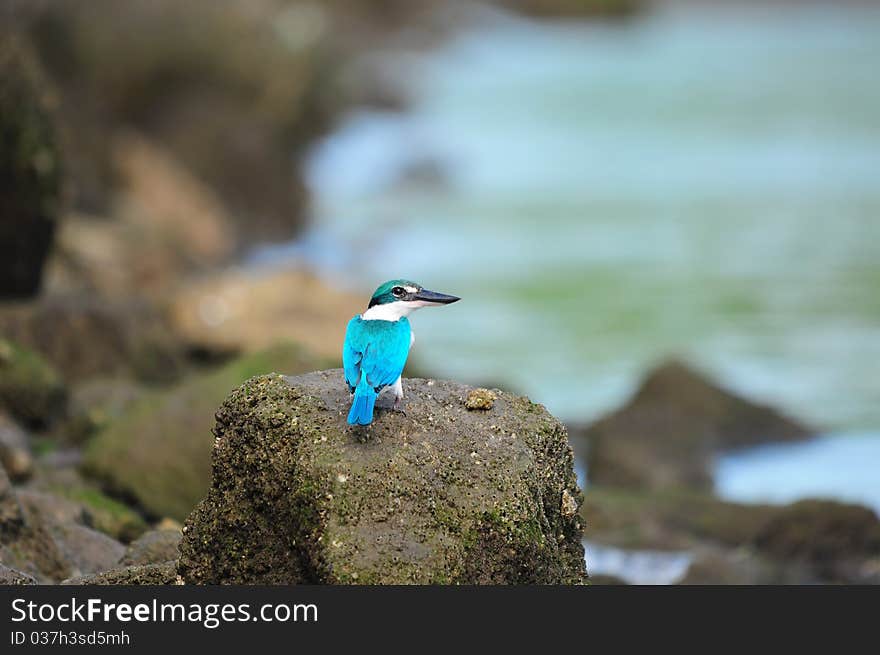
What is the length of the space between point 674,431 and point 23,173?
4878mm

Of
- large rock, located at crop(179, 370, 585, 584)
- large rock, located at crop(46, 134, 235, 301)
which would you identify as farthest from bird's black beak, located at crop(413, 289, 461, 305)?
large rock, located at crop(46, 134, 235, 301)

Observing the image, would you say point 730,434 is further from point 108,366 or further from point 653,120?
point 653,120

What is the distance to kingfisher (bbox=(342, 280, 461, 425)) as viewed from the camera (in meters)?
5.08

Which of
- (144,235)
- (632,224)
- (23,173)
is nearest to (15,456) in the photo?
(23,173)

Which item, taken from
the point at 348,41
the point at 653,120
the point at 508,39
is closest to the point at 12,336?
the point at 653,120

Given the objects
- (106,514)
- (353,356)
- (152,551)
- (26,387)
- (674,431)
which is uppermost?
(353,356)

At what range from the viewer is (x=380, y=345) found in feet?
17.5

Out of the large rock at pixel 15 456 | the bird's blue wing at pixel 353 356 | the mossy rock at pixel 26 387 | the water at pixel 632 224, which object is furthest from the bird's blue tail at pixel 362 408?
the water at pixel 632 224

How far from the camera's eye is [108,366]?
35.7 ft

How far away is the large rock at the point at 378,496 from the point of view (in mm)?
4836

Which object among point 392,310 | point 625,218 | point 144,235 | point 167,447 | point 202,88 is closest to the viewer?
point 392,310

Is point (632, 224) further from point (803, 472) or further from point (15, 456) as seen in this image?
point (15, 456)

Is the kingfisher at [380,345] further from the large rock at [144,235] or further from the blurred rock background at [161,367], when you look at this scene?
the large rock at [144,235]

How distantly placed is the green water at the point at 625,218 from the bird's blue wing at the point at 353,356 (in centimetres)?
797
